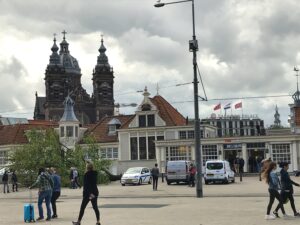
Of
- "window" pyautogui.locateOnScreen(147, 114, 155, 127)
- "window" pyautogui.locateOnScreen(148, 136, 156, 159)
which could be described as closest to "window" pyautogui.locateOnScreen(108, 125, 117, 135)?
"window" pyautogui.locateOnScreen(147, 114, 155, 127)

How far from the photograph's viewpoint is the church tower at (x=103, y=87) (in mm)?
148750

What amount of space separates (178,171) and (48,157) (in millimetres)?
11780

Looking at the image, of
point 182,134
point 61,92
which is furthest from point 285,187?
point 61,92

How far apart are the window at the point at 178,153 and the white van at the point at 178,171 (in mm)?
18259

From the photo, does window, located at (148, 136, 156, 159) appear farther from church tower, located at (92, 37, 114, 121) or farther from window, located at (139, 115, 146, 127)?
church tower, located at (92, 37, 114, 121)

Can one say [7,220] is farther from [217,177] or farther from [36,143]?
[36,143]

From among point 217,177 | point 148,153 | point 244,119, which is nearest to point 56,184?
point 217,177

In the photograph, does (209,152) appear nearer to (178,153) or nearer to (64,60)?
(178,153)

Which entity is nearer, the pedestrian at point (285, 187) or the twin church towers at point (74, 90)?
the pedestrian at point (285, 187)

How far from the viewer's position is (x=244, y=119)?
624 ft

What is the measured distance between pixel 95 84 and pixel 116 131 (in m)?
80.2

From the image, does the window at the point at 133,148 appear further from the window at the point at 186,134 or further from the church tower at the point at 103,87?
the church tower at the point at 103,87

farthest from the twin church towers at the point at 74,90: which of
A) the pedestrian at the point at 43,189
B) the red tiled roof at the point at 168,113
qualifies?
the pedestrian at the point at 43,189

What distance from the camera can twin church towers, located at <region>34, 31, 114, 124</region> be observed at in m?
141
